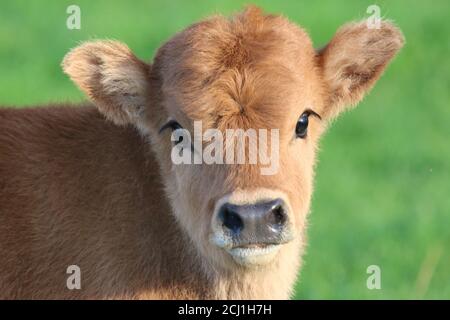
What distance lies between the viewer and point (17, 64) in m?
21.6

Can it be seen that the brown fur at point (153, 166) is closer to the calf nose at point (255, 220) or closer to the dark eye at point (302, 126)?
the dark eye at point (302, 126)

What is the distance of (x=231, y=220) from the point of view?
7.77 metres

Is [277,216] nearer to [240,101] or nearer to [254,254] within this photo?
[254,254]

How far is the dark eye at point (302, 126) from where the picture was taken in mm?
8492

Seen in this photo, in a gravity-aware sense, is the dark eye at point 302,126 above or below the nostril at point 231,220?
above

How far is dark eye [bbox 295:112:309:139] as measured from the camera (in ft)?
27.9

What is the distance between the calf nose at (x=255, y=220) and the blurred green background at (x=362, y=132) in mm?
2724

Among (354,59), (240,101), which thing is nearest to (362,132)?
(354,59)

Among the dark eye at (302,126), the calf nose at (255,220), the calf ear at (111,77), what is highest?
the calf ear at (111,77)

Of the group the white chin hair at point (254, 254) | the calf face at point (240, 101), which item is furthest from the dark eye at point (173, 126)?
the white chin hair at point (254, 254)

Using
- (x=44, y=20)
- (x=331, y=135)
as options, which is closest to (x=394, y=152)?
(x=331, y=135)

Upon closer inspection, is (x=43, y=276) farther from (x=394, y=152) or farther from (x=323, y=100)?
(x=394, y=152)
